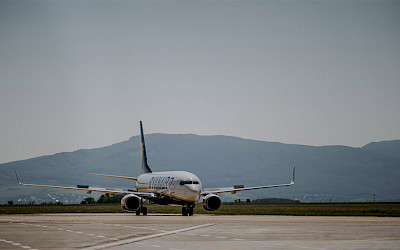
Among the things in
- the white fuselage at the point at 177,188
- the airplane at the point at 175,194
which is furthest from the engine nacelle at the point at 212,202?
the white fuselage at the point at 177,188

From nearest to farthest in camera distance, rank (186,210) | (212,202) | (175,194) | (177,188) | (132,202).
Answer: (186,210) < (177,188) < (175,194) < (212,202) < (132,202)

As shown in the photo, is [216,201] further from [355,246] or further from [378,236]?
[355,246]

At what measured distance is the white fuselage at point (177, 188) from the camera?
55688 mm

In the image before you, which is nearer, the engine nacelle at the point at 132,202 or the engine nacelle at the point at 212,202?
the engine nacelle at the point at 212,202

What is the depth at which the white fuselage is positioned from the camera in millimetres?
55688

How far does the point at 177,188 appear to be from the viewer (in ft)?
185

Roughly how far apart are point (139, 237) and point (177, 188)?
1159 inches

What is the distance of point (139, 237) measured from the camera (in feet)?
88.5

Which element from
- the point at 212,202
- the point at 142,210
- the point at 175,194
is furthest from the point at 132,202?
the point at 212,202

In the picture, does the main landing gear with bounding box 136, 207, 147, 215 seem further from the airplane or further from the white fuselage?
the white fuselage

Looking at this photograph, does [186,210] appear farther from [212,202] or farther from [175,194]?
[212,202]

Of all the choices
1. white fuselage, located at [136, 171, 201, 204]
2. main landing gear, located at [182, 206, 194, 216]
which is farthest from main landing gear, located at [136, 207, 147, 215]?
main landing gear, located at [182, 206, 194, 216]

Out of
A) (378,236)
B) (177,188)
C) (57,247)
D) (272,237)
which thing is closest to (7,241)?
(57,247)

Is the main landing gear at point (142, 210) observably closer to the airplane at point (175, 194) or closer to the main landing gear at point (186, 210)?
the airplane at point (175, 194)
